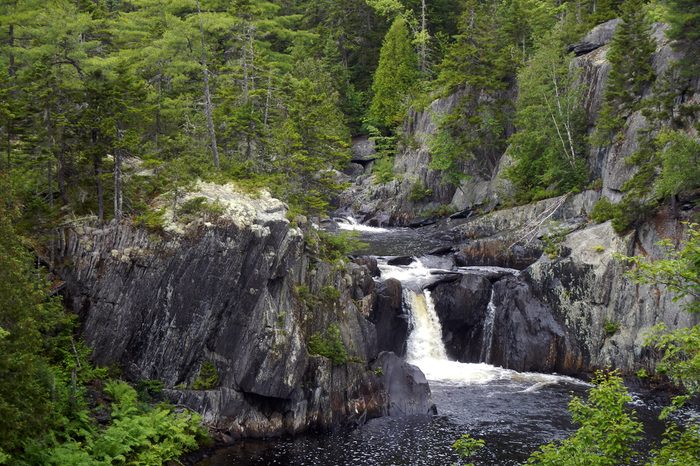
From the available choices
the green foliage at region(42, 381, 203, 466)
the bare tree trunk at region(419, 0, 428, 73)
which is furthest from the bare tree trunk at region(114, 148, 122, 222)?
the bare tree trunk at region(419, 0, 428, 73)

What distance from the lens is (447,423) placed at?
27.7 metres

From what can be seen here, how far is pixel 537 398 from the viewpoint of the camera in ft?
99.6

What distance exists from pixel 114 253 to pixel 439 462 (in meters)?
16.0

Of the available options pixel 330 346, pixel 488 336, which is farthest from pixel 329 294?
pixel 488 336

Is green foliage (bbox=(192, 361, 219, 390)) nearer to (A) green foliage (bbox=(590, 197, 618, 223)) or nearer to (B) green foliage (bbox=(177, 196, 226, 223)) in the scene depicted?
(B) green foliage (bbox=(177, 196, 226, 223))

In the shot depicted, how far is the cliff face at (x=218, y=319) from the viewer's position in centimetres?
2650

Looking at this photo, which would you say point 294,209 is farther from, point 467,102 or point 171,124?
point 467,102

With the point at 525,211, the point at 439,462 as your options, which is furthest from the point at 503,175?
the point at 439,462

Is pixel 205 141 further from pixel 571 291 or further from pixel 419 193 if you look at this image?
pixel 419 193

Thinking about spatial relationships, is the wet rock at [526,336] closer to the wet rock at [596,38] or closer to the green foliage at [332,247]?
the green foliage at [332,247]

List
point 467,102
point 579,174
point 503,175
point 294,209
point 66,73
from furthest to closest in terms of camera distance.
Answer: point 467,102, point 503,175, point 579,174, point 294,209, point 66,73

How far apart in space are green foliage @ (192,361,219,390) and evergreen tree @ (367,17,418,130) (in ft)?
155

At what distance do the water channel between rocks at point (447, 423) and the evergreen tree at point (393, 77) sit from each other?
37.1 meters

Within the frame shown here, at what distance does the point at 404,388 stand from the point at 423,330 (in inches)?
285
